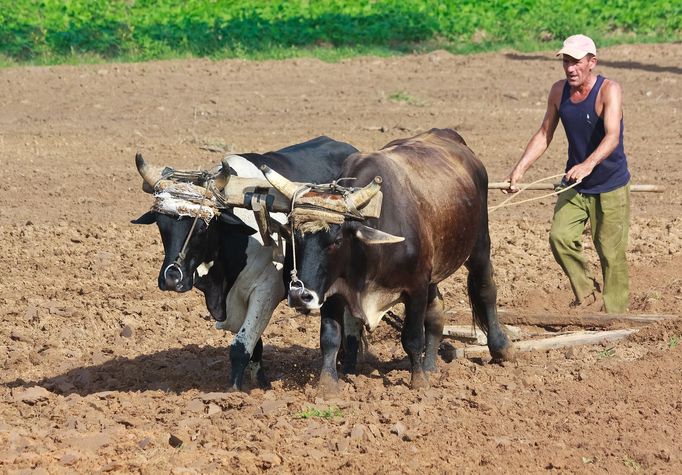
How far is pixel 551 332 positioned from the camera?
9617 mm

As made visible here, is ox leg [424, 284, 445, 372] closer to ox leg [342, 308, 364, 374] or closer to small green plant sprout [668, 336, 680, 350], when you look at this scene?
ox leg [342, 308, 364, 374]

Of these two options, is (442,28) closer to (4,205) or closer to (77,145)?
(77,145)

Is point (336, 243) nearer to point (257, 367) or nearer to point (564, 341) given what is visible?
point (257, 367)

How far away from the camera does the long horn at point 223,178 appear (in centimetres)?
802

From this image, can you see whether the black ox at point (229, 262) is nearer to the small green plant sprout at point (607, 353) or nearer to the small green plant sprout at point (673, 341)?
the small green plant sprout at point (607, 353)

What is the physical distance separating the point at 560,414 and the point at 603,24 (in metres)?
19.6

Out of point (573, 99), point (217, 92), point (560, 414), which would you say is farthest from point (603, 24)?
point (560, 414)

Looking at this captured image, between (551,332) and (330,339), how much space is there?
2441 millimetres

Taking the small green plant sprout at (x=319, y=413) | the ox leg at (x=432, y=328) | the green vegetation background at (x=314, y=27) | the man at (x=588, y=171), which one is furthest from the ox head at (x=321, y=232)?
the green vegetation background at (x=314, y=27)

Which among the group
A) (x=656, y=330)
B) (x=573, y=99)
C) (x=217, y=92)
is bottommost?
(x=217, y=92)

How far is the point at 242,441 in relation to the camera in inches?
269

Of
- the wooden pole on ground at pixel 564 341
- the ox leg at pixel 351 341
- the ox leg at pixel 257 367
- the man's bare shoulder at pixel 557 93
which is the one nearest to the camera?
the ox leg at pixel 257 367

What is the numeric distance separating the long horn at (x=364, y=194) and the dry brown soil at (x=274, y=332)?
126 centimetres

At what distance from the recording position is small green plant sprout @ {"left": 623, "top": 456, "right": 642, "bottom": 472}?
258 inches
